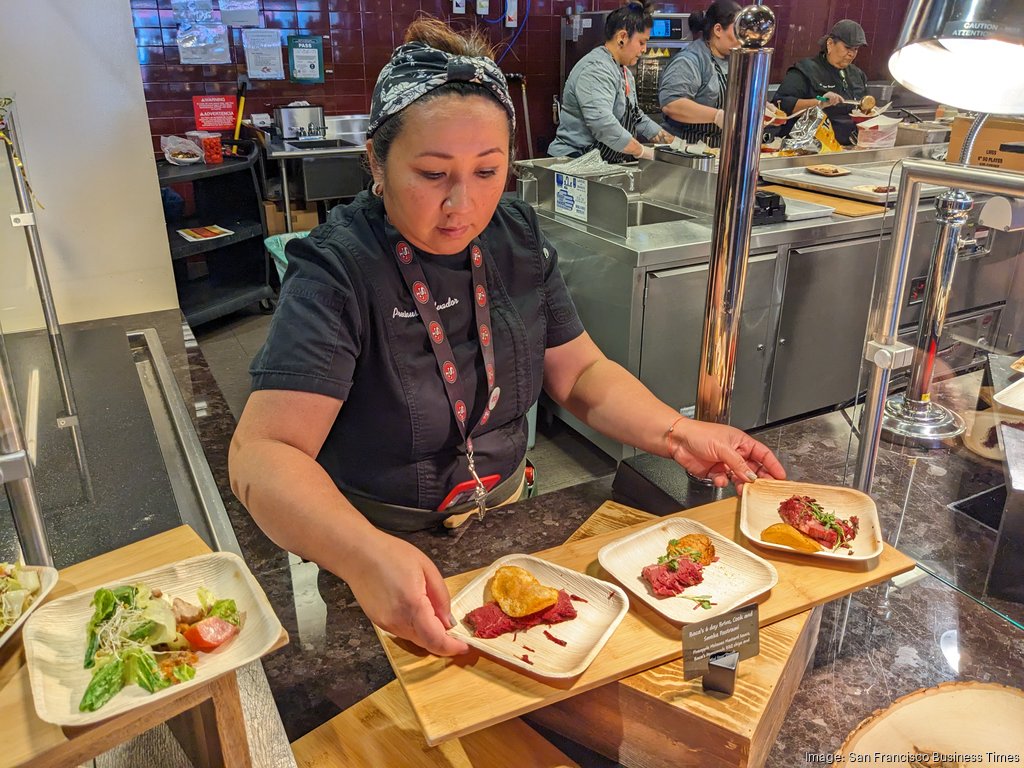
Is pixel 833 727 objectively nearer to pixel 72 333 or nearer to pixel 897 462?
pixel 897 462

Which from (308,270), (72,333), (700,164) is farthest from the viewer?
(700,164)

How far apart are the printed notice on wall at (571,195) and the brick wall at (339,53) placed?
359cm

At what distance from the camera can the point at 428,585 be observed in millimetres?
982

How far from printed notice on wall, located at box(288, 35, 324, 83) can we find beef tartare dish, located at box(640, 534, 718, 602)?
6030 millimetres

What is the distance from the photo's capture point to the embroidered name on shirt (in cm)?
135

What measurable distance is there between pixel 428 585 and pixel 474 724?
0.18 m

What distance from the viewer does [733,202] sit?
4.65 feet

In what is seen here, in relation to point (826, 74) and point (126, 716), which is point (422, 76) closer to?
point (126, 716)

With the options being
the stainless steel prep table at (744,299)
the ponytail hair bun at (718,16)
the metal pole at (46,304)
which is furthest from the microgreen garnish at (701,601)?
the ponytail hair bun at (718,16)

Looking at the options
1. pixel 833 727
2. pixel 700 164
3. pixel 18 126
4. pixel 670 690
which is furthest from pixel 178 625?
pixel 700 164

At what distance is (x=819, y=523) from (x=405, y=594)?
0.63 meters

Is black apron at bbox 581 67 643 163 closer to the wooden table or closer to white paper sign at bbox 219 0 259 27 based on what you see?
white paper sign at bbox 219 0 259 27

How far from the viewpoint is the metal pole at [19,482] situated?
0.89m

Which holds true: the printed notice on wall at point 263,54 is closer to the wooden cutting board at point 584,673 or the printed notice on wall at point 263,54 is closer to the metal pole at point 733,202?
the metal pole at point 733,202
